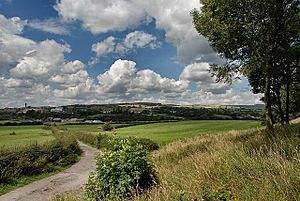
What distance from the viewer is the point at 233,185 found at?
25.7 ft

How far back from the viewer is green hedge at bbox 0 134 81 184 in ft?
94.1

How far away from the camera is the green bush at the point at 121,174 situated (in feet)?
35.8

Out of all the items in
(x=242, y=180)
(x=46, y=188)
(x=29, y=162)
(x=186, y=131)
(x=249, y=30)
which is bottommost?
(x=46, y=188)

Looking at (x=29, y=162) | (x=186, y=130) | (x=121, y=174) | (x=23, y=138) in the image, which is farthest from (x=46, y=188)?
(x=186, y=130)

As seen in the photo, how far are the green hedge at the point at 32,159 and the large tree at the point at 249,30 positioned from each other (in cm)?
1736

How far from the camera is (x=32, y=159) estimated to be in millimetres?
32688

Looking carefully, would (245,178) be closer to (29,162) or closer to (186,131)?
(29,162)

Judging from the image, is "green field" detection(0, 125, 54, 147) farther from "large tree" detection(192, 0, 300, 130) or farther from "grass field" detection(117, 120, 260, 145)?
"large tree" detection(192, 0, 300, 130)

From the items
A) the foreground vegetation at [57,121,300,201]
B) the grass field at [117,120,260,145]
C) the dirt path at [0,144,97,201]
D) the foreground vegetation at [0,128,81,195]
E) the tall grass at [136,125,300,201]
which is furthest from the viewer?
the grass field at [117,120,260,145]

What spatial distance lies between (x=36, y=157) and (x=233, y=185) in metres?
29.0

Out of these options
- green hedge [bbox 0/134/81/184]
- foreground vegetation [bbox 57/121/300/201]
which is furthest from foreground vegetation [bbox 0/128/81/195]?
foreground vegetation [bbox 57/121/300/201]

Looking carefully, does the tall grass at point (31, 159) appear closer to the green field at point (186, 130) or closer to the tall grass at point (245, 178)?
the green field at point (186, 130)

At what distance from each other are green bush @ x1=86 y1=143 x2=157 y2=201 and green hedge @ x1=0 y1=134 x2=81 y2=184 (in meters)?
18.0

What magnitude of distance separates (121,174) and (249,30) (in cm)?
1539
